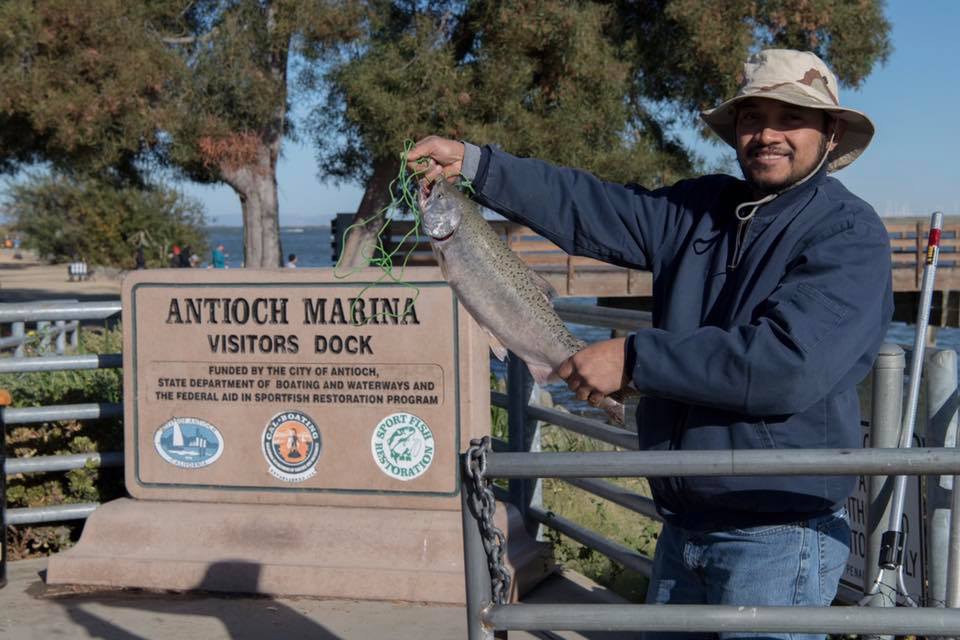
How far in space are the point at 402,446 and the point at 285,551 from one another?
0.78 meters

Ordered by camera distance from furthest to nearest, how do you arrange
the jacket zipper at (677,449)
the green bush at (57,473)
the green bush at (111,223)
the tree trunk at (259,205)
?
the green bush at (111,223) < the tree trunk at (259,205) < the green bush at (57,473) < the jacket zipper at (677,449)

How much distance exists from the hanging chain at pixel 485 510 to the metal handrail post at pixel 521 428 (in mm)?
3459

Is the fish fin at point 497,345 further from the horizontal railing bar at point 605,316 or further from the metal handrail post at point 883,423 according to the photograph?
the metal handrail post at point 883,423

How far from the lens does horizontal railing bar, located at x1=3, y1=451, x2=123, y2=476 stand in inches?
258

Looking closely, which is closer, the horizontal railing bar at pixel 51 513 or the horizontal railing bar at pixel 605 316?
the horizontal railing bar at pixel 605 316

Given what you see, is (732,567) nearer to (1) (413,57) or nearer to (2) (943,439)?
(2) (943,439)

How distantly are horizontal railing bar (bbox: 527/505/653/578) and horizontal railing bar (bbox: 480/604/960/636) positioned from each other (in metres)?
2.33

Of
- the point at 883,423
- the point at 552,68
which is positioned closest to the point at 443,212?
the point at 883,423

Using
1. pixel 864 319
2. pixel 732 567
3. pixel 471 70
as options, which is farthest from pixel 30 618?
pixel 471 70

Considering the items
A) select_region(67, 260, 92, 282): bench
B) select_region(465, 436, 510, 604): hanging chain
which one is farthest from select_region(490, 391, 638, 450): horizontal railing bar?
select_region(67, 260, 92, 282): bench

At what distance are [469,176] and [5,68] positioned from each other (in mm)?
16333

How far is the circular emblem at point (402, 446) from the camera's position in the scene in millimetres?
5832

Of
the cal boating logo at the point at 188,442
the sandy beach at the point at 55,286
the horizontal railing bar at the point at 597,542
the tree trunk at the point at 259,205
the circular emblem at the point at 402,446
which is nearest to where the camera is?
the horizontal railing bar at the point at 597,542

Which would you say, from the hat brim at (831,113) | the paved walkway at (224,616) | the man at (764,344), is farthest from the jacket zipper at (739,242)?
the paved walkway at (224,616)
